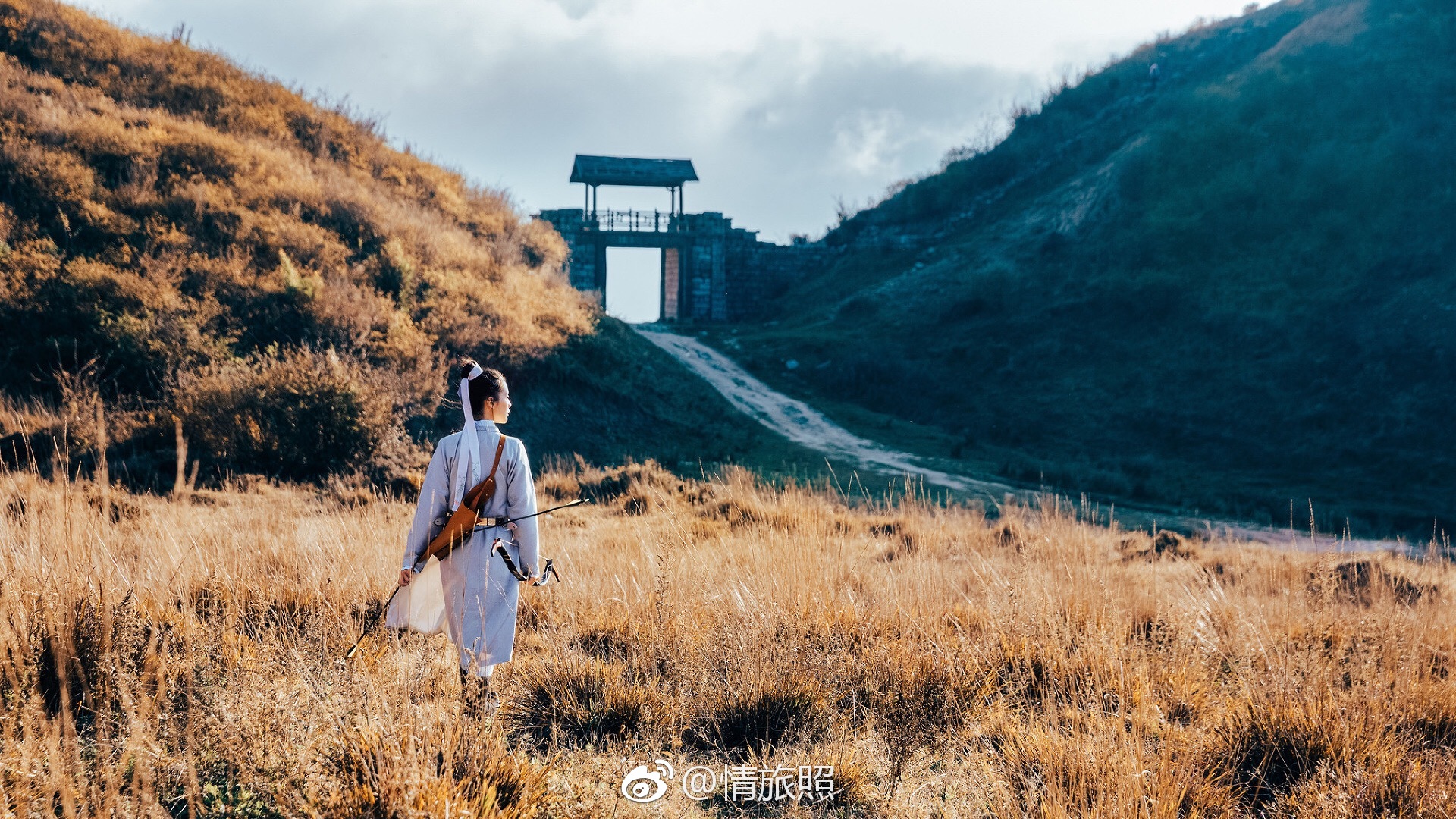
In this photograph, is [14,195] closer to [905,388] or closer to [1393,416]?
[905,388]

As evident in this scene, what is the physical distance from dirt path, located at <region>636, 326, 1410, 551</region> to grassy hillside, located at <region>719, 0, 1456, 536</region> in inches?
64.7

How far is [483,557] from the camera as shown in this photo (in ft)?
11.6

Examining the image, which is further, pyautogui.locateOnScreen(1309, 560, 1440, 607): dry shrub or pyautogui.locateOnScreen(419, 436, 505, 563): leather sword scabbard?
pyautogui.locateOnScreen(1309, 560, 1440, 607): dry shrub

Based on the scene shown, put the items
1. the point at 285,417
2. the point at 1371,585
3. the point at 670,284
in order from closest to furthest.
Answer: the point at 1371,585 < the point at 285,417 < the point at 670,284

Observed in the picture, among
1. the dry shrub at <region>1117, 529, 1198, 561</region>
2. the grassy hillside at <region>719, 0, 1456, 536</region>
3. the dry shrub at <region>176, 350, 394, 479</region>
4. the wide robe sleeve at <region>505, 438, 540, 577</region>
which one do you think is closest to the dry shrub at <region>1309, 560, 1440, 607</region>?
the dry shrub at <region>1117, 529, 1198, 561</region>

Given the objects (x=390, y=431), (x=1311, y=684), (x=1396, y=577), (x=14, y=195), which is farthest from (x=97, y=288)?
(x=1396, y=577)

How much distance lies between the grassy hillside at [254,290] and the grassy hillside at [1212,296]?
28.4 feet

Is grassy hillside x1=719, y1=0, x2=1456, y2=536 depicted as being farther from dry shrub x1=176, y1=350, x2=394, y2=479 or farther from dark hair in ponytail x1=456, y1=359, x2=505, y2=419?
dark hair in ponytail x1=456, y1=359, x2=505, y2=419

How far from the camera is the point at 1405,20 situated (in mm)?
28906

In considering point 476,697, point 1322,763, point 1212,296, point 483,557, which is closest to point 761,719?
point 476,697

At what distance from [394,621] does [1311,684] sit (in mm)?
4497

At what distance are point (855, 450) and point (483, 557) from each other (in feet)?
47.3

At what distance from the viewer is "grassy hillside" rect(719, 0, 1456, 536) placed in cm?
1784

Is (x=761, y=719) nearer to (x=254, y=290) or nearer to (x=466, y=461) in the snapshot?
(x=466, y=461)
